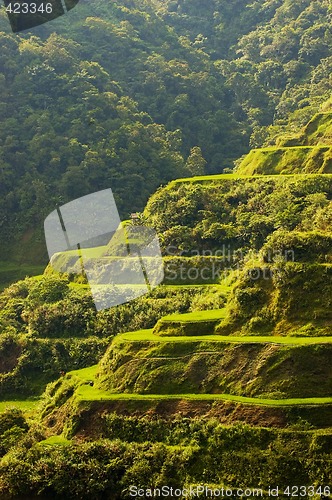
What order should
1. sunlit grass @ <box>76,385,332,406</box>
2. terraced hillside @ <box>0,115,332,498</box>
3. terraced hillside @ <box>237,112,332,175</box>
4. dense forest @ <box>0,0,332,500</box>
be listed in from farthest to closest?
terraced hillside @ <box>237,112,332,175</box> < dense forest @ <box>0,0,332,500</box> < sunlit grass @ <box>76,385,332,406</box> < terraced hillside @ <box>0,115,332,498</box>

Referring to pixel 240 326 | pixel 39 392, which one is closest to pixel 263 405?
pixel 240 326

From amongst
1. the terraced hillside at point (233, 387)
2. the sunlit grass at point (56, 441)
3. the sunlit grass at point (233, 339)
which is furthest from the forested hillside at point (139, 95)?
the sunlit grass at point (56, 441)

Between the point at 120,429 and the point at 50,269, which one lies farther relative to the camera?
the point at 50,269

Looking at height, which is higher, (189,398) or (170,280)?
(170,280)

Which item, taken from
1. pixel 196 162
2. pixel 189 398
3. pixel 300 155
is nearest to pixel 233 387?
pixel 189 398

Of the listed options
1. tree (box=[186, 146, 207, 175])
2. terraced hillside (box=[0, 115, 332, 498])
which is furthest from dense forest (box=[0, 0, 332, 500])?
tree (box=[186, 146, 207, 175])

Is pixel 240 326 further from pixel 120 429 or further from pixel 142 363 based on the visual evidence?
pixel 120 429

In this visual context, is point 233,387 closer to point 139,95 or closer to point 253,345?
point 253,345

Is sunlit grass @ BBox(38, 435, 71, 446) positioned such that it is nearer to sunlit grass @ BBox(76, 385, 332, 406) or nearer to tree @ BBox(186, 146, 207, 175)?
sunlit grass @ BBox(76, 385, 332, 406)
